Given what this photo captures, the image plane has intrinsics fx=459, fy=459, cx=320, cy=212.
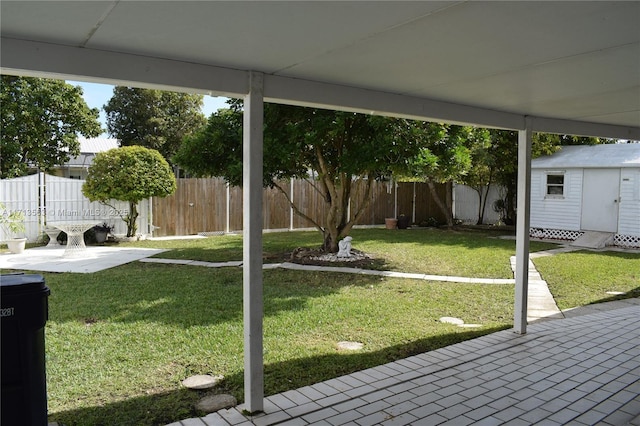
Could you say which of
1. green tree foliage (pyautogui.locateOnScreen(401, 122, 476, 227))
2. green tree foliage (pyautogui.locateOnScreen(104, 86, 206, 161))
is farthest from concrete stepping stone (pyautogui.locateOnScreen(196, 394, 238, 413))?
green tree foliage (pyautogui.locateOnScreen(104, 86, 206, 161))

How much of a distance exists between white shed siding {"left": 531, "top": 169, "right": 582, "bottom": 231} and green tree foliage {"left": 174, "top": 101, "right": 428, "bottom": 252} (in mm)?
7327

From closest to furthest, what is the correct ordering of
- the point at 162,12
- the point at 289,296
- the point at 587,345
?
1. the point at 162,12
2. the point at 587,345
3. the point at 289,296

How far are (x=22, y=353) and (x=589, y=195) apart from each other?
47.7ft

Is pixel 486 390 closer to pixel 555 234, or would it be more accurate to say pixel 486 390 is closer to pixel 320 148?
pixel 320 148

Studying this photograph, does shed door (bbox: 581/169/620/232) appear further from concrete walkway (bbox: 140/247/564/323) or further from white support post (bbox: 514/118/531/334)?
white support post (bbox: 514/118/531/334)

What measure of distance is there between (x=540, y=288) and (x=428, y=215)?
11.1 meters

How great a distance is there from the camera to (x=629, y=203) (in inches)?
492


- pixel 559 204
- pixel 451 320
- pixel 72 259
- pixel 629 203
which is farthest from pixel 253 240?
pixel 559 204

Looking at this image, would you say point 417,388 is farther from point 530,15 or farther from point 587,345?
point 530,15

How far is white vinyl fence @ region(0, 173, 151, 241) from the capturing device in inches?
464

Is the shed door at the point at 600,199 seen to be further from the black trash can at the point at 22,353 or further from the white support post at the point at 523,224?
the black trash can at the point at 22,353

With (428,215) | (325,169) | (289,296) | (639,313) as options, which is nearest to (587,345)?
(639,313)

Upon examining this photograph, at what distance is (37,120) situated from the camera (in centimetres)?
1585

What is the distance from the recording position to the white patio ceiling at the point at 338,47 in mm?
2055
